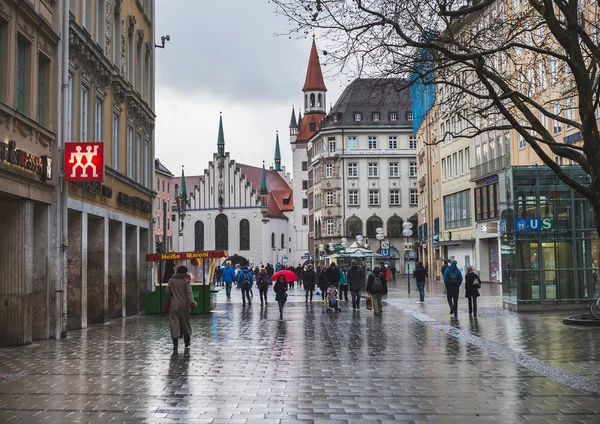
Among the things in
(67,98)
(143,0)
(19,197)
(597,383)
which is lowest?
(597,383)

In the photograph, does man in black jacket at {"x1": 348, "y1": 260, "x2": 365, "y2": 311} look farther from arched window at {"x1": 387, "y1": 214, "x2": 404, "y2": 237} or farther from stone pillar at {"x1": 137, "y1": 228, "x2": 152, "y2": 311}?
arched window at {"x1": 387, "y1": 214, "x2": 404, "y2": 237}

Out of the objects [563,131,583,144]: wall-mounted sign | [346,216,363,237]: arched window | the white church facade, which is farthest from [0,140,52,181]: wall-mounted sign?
the white church facade

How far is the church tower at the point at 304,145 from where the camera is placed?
12462cm

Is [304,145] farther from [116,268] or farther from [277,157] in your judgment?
[116,268]

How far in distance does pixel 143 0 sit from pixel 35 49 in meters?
14.5

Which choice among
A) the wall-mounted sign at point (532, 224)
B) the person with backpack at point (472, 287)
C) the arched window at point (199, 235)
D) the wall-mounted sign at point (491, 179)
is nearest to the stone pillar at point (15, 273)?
the person with backpack at point (472, 287)

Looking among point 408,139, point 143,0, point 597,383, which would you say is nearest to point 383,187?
point 408,139

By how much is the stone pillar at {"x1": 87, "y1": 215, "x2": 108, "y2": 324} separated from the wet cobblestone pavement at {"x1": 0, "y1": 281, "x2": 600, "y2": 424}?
253cm

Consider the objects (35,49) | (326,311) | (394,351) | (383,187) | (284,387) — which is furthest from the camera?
(383,187)

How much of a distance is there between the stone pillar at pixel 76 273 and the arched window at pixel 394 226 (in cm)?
7768

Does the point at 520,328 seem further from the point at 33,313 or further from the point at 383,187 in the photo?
the point at 383,187

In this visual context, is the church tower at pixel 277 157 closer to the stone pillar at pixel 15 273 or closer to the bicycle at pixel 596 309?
the bicycle at pixel 596 309

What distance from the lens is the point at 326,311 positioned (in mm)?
27250

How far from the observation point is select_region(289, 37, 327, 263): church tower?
125m
